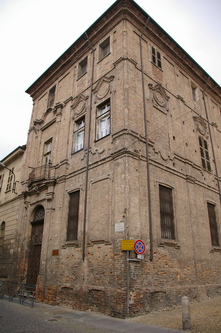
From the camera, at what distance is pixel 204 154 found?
49.6 feet

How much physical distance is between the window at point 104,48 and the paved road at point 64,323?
1218 cm

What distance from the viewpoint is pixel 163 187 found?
11117mm

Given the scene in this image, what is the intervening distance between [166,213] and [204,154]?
6069 mm

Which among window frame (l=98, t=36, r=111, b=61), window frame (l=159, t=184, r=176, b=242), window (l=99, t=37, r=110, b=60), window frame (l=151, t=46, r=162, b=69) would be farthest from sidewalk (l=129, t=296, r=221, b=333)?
window (l=99, t=37, r=110, b=60)

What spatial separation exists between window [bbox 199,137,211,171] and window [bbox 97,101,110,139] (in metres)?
6.49

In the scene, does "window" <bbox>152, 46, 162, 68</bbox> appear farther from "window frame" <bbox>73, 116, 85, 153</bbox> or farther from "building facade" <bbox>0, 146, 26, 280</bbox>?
"building facade" <bbox>0, 146, 26, 280</bbox>

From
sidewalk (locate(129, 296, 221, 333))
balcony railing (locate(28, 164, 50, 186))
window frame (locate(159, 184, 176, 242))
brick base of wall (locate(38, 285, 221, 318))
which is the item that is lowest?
sidewalk (locate(129, 296, 221, 333))

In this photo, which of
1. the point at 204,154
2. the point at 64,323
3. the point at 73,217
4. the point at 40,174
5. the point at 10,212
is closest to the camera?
the point at 64,323

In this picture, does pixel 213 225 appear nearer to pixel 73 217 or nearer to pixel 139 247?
pixel 139 247

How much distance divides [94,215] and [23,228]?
6.02m

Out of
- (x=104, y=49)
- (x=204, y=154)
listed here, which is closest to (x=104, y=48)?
(x=104, y=49)

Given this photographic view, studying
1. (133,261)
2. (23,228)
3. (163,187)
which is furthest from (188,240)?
(23,228)

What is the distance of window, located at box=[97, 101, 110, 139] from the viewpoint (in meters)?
11.7

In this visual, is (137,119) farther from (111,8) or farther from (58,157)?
(111,8)
